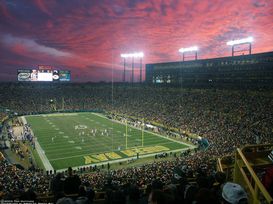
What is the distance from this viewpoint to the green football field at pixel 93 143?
24219 mm

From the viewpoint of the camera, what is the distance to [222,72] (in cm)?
5588

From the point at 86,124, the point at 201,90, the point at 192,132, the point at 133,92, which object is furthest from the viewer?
the point at 133,92

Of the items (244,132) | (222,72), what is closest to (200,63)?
(222,72)

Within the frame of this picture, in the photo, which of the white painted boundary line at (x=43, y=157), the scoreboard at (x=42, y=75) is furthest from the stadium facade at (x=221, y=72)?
the white painted boundary line at (x=43, y=157)

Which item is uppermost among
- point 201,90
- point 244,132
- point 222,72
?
point 222,72

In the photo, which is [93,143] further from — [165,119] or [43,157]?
[165,119]

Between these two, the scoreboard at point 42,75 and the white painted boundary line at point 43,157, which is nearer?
the white painted boundary line at point 43,157

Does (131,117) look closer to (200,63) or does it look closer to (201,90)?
(201,90)

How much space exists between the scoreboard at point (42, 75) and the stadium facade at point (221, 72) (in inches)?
995

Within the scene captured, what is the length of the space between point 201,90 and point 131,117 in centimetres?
1432

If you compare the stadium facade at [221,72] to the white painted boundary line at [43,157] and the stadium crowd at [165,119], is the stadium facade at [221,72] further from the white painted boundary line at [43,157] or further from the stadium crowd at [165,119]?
the white painted boundary line at [43,157]

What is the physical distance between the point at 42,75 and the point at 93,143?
142ft

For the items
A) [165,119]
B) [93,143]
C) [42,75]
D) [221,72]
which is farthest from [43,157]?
[42,75]

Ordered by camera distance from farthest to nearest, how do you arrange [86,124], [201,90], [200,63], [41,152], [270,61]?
[200,63], [201,90], [270,61], [86,124], [41,152]
